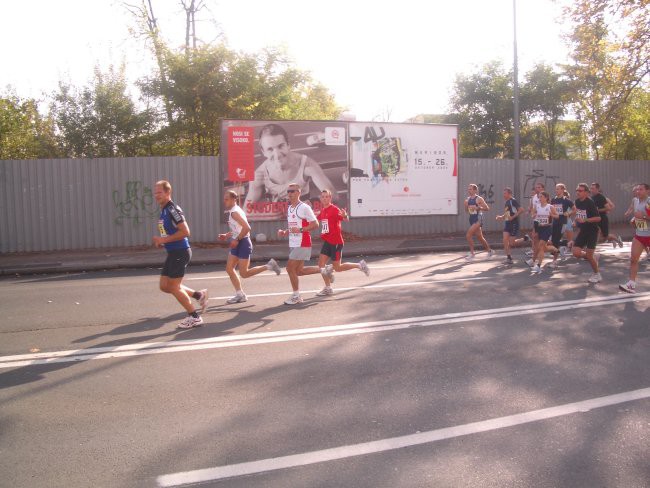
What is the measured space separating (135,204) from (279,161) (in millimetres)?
4601

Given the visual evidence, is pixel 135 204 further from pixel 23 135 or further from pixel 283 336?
pixel 283 336

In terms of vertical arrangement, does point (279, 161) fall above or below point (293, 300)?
above

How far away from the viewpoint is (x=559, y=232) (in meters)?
12.7

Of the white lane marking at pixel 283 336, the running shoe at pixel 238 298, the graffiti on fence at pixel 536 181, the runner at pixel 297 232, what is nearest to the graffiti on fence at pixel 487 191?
the graffiti on fence at pixel 536 181

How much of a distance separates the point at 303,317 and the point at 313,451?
13.4 ft

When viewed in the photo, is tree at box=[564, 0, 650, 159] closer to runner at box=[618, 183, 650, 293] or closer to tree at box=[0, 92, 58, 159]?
runner at box=[618, 183, 650, 293]

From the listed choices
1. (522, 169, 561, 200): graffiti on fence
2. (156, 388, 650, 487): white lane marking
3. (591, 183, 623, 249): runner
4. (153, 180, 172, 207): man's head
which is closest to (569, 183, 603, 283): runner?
(591, 183, 623, 249): runner

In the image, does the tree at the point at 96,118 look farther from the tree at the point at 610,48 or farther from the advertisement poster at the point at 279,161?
the tree at the point at 610,48

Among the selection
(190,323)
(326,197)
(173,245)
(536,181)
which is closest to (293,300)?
(326,197)

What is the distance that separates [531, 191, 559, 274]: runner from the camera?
11891mm

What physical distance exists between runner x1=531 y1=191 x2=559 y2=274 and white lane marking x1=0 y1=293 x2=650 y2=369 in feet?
10.8

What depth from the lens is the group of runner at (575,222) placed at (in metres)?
9.36

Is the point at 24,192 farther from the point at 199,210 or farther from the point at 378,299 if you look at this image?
the point at 378,299

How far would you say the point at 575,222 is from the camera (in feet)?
36.6
